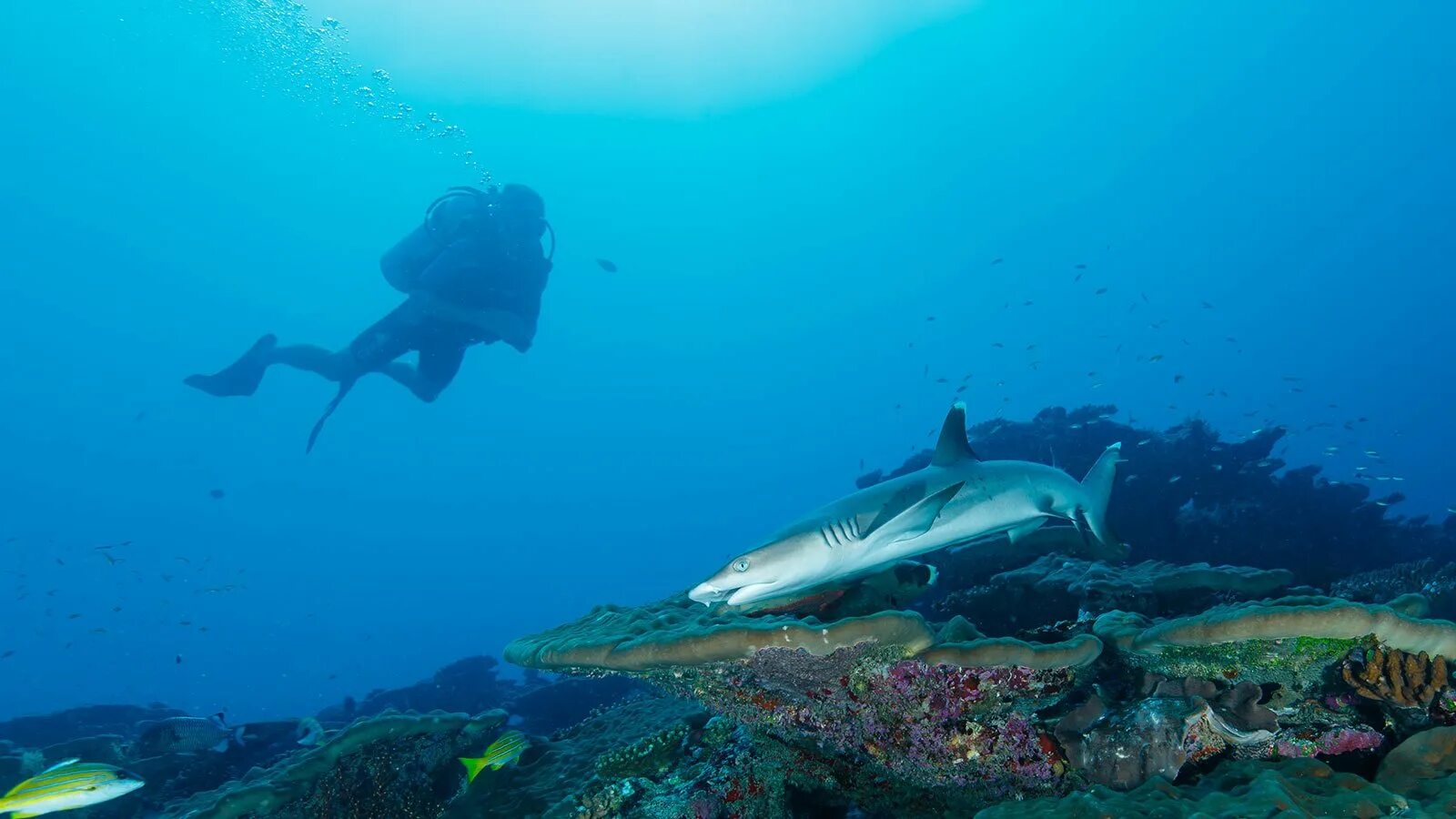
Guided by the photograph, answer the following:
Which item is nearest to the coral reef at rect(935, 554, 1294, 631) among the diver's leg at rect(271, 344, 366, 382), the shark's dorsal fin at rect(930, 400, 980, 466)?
the shark's dorsal fin at rect(930, 400, 980, 466)

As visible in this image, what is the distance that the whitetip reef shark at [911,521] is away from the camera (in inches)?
149

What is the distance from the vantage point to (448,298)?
1661cm

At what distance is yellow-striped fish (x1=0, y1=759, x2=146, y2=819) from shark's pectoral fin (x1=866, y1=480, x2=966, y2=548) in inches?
201

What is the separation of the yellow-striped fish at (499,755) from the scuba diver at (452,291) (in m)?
12.9

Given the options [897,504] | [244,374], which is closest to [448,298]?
[244,374]

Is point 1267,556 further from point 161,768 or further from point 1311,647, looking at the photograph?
point 161,768

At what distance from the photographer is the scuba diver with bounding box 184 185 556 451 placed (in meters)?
16.5

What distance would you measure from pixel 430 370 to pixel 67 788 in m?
15.1

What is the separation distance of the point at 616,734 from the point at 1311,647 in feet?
18.8

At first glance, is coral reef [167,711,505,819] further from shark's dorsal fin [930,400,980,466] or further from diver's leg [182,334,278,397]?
diver's leg [182,334,278,397]

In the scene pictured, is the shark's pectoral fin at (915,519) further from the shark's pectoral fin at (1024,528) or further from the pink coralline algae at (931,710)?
the shark's pectoral fin at (1024,528)

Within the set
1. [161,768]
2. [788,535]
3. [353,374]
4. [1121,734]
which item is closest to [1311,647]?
[1121,734]

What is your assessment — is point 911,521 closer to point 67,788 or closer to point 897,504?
point 897,504

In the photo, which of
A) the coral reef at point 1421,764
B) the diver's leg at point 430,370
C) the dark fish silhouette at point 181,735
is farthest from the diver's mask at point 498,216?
the coral reef at point 1421,764
